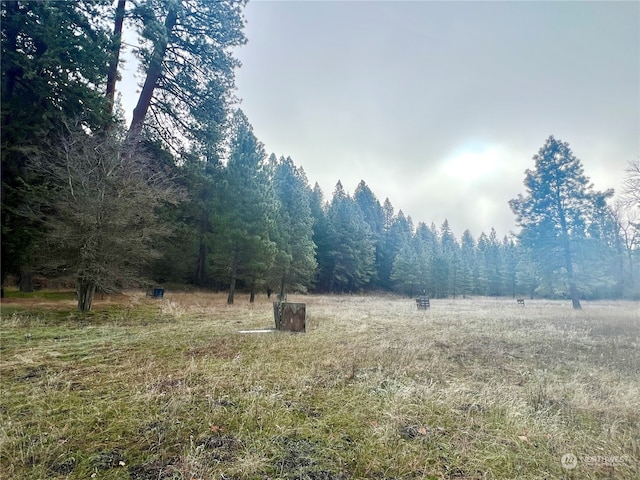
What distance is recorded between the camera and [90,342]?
6.26 m

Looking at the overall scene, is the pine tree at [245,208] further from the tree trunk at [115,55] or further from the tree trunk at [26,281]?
the tree trunk at [26,281]

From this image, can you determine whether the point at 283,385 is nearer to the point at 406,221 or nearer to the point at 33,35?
the point at 33,35

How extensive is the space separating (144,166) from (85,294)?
484cm

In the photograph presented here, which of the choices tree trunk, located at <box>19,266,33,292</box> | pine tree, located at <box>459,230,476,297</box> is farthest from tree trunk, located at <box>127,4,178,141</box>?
pine tree, located at <box>459,230,476,297</box>

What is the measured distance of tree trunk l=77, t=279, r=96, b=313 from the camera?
10.00m

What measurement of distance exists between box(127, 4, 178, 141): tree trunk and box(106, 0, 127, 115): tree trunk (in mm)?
957

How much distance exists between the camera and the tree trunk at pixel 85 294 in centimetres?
1000

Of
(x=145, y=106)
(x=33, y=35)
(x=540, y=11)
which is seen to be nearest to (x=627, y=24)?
(x=540, y=11)

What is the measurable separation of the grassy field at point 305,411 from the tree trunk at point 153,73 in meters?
9.80

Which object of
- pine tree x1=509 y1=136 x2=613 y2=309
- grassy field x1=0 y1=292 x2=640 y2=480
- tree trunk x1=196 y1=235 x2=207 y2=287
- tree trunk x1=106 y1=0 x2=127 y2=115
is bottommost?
grassy field x1=0 y1=292 x2=640 y2=480

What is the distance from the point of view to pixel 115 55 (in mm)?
11742

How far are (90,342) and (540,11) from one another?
1341 cm

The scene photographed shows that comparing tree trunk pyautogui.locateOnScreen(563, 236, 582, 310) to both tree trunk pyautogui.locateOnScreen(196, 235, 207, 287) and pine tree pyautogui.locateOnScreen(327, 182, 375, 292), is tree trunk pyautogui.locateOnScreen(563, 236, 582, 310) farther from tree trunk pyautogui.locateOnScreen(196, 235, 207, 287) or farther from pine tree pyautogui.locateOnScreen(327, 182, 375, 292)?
tree trunk pyautogui.locateOnScreen(196, 235, 207, 287)

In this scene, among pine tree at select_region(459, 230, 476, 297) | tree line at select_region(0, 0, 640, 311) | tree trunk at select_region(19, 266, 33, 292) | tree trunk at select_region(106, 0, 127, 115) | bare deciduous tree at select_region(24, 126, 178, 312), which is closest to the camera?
bare deciduous tree at select_region(24, 126, 178, 312)
